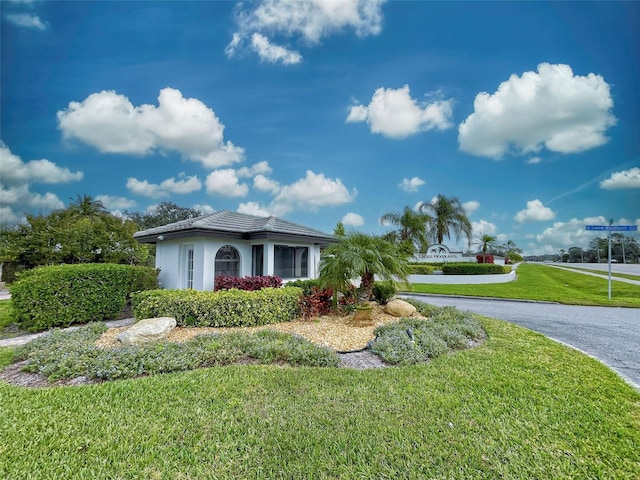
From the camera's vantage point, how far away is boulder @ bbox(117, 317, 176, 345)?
19.6 feet

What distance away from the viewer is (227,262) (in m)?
11.2

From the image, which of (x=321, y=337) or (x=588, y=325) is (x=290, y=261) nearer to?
(x=321, y=337)

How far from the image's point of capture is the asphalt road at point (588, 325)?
5609 millimetres

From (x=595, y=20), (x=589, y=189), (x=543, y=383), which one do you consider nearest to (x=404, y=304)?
(x=543, y=383)

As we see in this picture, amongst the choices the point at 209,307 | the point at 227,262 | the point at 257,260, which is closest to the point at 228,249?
the point at 227,262

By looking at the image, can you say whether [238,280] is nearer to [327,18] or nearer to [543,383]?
[543,383]

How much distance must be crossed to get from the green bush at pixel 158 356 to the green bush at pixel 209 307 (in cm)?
153

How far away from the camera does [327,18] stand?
11.2 m

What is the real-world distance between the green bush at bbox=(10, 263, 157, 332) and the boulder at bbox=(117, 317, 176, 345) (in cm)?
313

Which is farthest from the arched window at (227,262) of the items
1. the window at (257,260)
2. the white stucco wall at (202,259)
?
the window at (257,260)

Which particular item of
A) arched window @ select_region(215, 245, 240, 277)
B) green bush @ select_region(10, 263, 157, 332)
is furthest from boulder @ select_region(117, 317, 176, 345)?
arched window @ select_region(215, 245, 240, 277)

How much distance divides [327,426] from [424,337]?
345 centimetres

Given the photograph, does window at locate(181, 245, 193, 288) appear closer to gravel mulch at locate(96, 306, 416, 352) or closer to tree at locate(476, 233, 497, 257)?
gravel mulch at locate(96, 306, 416, 352)

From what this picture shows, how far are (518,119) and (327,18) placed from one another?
30.5ft
